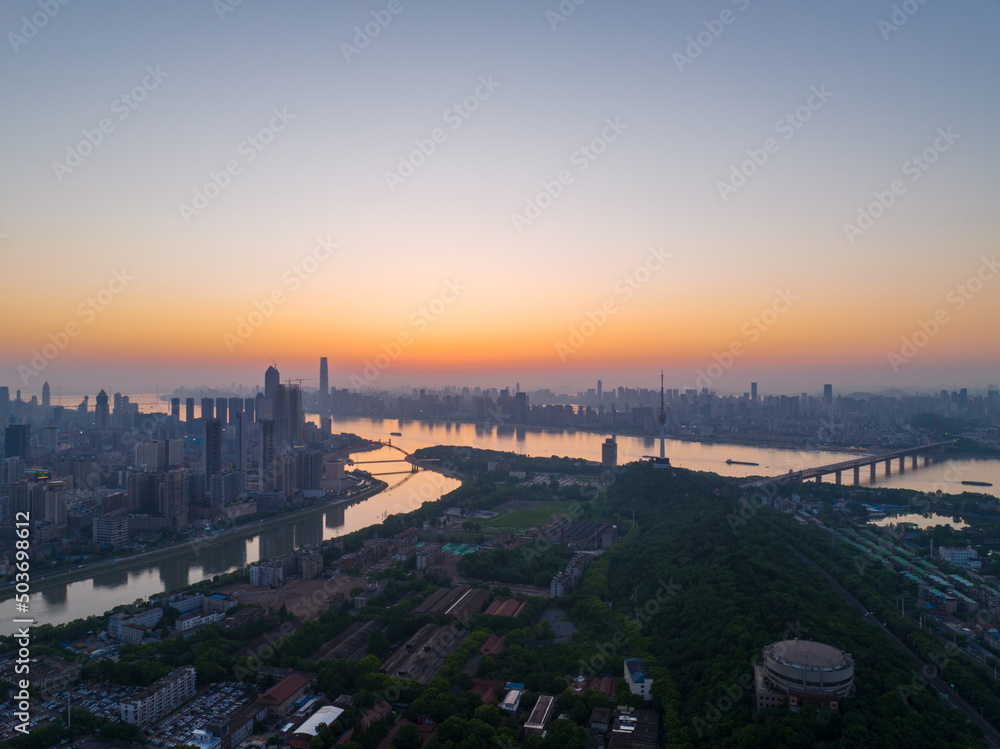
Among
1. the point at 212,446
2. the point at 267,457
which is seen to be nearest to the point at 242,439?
the point at 212,446

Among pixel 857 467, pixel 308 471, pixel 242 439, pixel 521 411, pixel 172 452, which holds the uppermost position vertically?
pixel 521 411

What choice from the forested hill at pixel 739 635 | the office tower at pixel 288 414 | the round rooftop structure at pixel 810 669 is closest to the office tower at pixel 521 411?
the office tower at pixel 288 414

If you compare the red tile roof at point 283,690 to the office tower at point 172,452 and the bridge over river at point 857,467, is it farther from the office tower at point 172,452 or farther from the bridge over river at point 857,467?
the office tower at point 172,452

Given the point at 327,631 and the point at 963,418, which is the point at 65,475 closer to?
the point at 327,631

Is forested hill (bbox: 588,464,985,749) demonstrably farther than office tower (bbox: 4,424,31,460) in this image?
No

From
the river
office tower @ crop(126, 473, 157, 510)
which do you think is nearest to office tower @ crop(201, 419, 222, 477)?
office tower @ crop(126, 473, 157, 510)

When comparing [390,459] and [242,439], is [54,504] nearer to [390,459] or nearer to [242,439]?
[242,439]

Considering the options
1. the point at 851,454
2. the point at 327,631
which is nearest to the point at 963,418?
the point at 851,454

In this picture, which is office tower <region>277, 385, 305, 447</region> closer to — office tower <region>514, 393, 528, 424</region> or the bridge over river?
office tower <region>514, 393, 528, 424</region>
